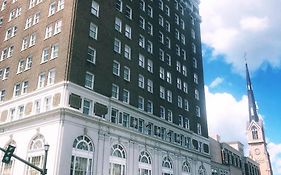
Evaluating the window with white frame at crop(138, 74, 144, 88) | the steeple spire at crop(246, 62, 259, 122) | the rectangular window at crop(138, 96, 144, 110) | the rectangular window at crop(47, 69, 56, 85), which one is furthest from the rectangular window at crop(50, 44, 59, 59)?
the steeple spire at crop(246, 62, 259, 122)

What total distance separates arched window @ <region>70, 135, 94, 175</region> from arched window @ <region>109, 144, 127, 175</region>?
362cm

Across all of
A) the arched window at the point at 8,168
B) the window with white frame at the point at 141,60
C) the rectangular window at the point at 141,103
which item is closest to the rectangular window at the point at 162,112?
the rectangular window at the point at 141,103

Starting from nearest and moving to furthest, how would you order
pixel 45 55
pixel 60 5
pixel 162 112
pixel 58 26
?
pixel 45 55 < pixel 58 26 < pixel 60 5 < pixel 162 112

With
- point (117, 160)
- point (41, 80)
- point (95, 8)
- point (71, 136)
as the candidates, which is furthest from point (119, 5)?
point (117, 160)

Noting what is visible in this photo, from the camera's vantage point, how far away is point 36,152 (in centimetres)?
3928

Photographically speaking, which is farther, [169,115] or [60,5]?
[169,115]

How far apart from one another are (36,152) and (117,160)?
10.3 meters

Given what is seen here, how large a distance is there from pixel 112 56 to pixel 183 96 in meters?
20.7

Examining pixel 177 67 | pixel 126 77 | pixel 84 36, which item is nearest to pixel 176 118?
pixel 177 67

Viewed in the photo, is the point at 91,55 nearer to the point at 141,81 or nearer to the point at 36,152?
the point at 141,81

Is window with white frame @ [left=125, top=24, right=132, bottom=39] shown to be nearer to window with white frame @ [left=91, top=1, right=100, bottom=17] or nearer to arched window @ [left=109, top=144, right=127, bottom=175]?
window with white frame @ [left=91, top=1, right=100, bottom=17]

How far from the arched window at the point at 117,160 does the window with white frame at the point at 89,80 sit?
8465 millimetres

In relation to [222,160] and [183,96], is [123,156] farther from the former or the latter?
[222,160]

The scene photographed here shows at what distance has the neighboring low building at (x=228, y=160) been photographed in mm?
73062
